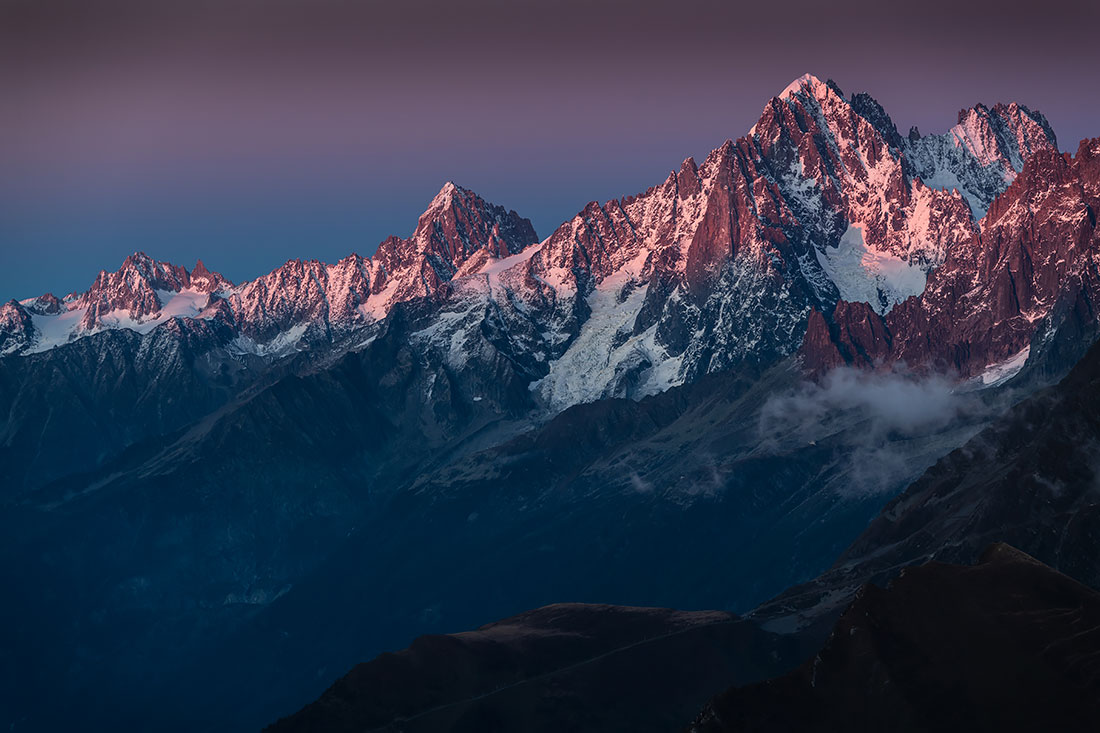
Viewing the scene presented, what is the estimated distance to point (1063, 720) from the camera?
15038 cm

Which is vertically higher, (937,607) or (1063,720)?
(937,607)

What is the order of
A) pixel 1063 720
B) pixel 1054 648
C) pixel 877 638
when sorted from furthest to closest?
A: pixel 877 638
pixel 1054 648
pixel 1063 720

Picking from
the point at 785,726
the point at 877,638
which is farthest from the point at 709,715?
the point at 877,638

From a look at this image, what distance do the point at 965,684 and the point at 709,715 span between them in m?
25.8

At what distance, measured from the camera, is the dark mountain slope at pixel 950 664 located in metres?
156

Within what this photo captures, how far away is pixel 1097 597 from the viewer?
542 feet

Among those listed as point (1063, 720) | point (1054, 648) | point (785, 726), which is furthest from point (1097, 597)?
point (785, 726)

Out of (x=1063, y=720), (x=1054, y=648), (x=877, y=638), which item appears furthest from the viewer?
(x=877, y=638)

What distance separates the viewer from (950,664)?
166 meters

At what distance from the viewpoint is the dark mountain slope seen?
512ft

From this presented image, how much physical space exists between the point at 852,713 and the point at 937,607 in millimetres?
16196

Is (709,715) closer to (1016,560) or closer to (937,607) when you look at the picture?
(937,607)

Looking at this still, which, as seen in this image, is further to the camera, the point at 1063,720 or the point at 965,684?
the point at 965,684

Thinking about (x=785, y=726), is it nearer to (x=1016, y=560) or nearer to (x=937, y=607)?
(x=937, y=607)
